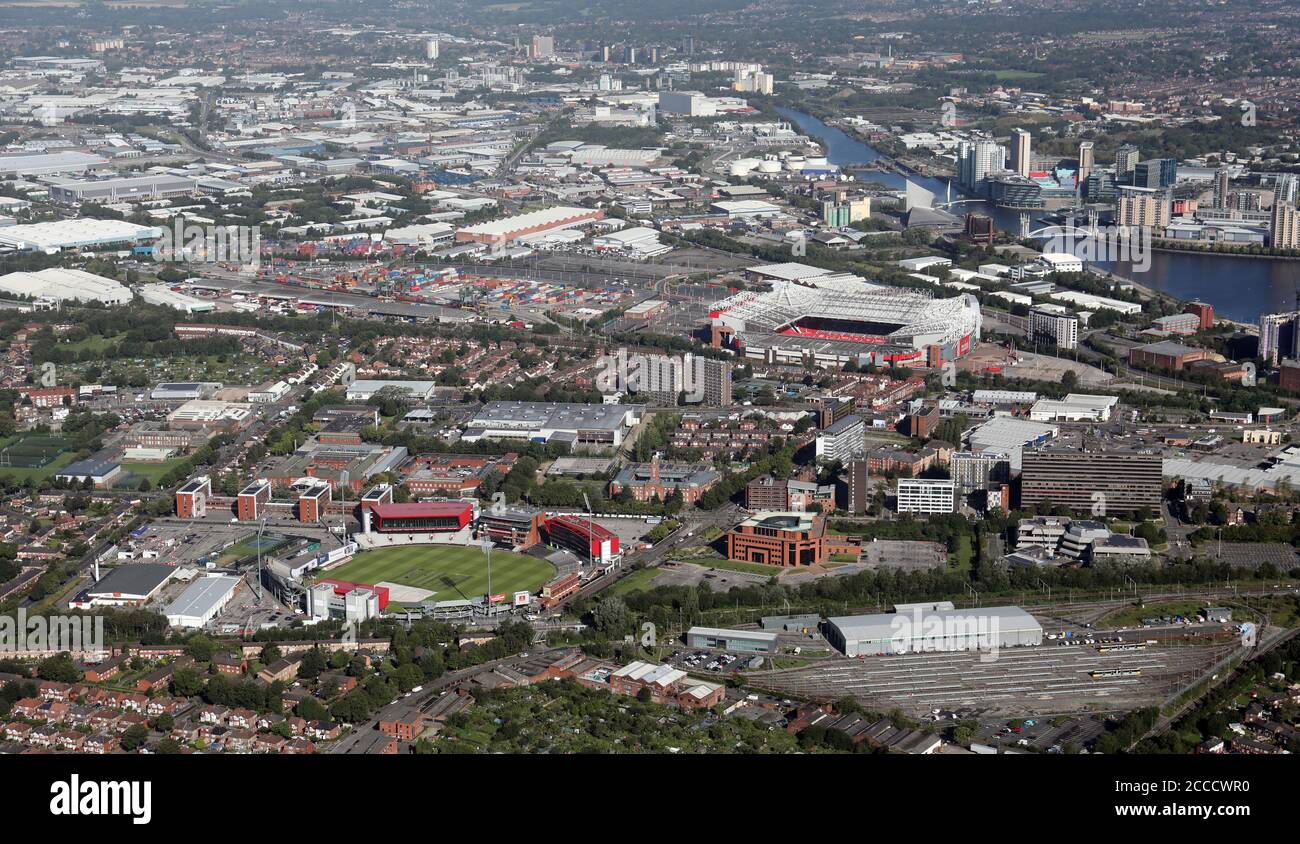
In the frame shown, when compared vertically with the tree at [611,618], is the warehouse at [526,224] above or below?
above

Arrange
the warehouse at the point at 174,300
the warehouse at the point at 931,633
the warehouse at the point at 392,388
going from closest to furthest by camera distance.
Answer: the warehouse at the point at 931,633 → the warehouse at the point at 392,388 → the warehouse at the point at 174,300

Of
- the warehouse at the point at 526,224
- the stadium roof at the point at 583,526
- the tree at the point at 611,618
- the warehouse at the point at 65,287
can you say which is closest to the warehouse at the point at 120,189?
the warehouse at the point at 526,224

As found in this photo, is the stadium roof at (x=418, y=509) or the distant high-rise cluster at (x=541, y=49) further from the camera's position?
the distant high-rise cluster at (x=541, y=49)

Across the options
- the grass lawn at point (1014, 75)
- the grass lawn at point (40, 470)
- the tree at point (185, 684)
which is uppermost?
the grass lawn at point (1014, 75)

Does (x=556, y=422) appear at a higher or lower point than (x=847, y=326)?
lower

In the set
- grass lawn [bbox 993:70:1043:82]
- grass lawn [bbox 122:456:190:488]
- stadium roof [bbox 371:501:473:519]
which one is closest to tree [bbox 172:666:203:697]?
stadium roof [bbox 371:501:473:519]

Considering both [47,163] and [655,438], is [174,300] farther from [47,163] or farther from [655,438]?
[47,163]

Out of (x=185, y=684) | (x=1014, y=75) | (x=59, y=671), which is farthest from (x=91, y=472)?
(x=1014, y=75)

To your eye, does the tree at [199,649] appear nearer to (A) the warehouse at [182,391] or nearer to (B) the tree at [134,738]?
(B) the tree at [134,738]
